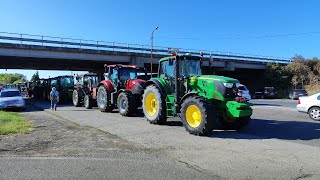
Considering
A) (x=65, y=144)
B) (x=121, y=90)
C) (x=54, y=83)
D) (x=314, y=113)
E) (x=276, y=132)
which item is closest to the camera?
(x=65, y=144)

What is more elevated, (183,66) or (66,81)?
(183,66)

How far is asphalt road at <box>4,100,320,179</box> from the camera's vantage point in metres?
7.06

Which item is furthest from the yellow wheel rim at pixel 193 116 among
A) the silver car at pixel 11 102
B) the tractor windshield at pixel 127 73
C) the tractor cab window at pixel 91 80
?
the silver car at pixel 11 102

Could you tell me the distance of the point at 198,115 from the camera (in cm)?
1141

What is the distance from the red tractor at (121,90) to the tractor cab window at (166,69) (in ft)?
10.6

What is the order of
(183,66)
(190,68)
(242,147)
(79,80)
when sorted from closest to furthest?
1. (242,147)
2. (183,66)
3. (190,68)
4. (79,80)

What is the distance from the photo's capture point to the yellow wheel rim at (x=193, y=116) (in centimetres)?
1140

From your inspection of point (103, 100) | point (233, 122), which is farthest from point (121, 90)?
point (233, 122)

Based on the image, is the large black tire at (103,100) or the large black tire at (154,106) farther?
the large black tire at (103,100)

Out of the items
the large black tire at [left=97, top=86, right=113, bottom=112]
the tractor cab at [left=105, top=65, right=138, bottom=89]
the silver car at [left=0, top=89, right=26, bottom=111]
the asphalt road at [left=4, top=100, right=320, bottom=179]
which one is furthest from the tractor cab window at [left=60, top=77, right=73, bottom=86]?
the asphalt road at [left=4, top=100, right=320, bottom=179]

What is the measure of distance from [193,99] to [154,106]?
3.10 metres

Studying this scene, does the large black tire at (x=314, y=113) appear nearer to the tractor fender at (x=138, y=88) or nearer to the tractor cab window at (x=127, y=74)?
the tractor fender at (x=138, y=88)

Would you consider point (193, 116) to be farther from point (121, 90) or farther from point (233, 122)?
point (121, 90)

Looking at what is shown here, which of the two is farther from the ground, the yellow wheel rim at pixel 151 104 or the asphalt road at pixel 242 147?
the yellow wheel rim at pixel 151 104
